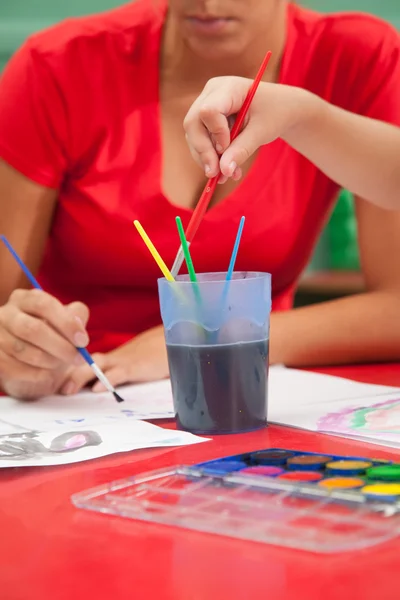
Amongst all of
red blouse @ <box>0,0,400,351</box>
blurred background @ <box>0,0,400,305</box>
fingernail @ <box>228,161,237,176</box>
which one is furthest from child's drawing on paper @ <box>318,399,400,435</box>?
blurred background @ <box>0,0,400,305</box>

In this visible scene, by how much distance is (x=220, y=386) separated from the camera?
688 mm

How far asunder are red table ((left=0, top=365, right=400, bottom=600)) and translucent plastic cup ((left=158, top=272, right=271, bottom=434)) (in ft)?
0.58

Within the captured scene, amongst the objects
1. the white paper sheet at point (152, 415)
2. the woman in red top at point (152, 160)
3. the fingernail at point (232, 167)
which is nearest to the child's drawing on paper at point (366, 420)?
the white paper sheet at point (152, 415)

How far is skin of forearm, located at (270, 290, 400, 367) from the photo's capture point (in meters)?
1.02

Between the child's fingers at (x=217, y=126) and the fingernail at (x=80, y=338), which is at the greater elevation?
the child's fingers at (x=217, y=126)

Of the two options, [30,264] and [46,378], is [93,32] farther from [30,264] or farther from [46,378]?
[46,378]

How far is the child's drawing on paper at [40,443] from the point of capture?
0.64 meters

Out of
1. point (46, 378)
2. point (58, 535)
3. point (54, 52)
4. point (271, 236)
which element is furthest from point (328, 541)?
point (54, 52)

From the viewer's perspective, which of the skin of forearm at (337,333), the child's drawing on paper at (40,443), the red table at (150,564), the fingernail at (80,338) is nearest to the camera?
the red table at (150,564)

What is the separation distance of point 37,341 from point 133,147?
401 millimetres

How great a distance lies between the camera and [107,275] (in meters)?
1.19

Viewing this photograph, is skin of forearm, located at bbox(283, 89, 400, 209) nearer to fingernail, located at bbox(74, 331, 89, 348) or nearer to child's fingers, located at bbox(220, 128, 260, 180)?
child's fingers, located at bbox(220, 128, 260, 180)

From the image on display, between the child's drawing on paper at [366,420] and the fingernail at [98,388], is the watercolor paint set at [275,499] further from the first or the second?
the fingernail at [98,388]

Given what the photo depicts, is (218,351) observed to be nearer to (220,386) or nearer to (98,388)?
(220,386)
